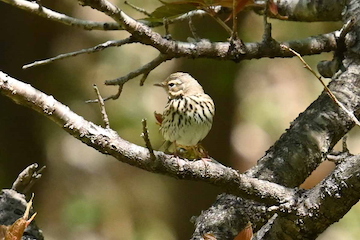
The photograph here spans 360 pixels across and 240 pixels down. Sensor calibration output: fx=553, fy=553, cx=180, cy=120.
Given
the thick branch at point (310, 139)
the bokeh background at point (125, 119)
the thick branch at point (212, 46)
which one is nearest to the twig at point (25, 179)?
the thick branch at point (212, 46)

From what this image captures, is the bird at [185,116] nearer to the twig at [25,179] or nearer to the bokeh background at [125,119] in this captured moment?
the twig at [25,179]

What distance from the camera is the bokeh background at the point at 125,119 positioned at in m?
3.06

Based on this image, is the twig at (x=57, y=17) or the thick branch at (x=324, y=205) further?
the twig at (x=57, y=17)

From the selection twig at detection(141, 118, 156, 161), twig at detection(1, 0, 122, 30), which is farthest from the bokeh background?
twig at detection(141, 118, 156, 161)

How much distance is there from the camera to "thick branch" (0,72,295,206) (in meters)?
0.83

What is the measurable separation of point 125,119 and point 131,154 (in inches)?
104

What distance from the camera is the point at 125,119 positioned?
353 centimetres

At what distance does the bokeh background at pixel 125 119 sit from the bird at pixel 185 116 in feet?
3.57

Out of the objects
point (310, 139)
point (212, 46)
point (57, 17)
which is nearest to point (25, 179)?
point (57, 17)

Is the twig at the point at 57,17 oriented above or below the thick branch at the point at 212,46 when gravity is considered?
below

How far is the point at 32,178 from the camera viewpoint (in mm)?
1413

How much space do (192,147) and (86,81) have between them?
2.21 m

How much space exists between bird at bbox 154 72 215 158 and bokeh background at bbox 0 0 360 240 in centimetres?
109

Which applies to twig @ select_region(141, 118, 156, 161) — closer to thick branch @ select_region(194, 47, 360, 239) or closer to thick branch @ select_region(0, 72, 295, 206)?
thick branch @ select_region(0, 72, 295, 206)
